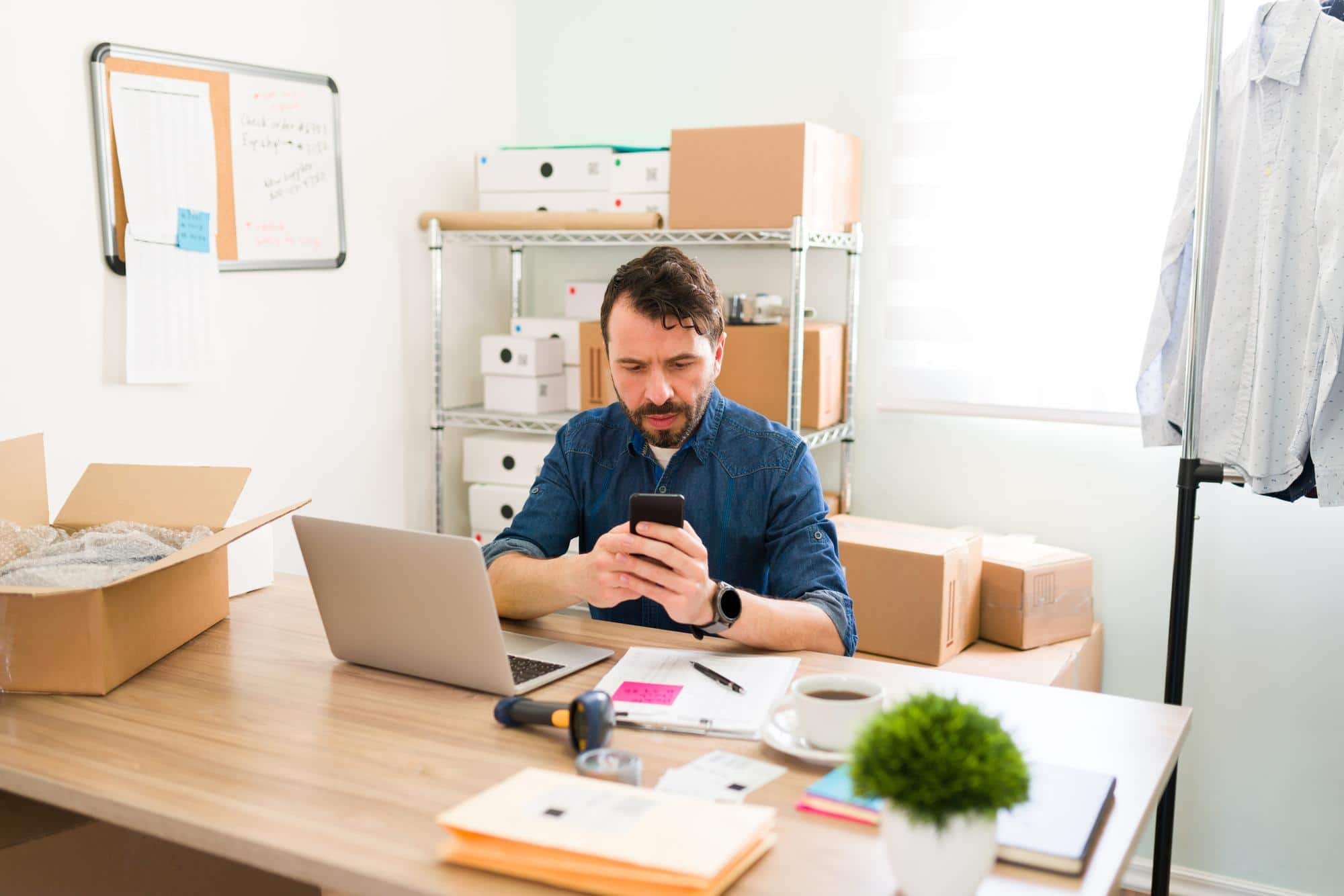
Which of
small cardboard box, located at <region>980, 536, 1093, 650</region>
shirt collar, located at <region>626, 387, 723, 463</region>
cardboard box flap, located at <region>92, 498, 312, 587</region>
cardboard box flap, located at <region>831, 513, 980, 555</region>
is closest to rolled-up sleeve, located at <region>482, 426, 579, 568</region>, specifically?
shirt collar, located at <region>626, 387, 723, 463</region>

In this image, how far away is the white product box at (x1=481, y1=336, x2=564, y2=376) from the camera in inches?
122

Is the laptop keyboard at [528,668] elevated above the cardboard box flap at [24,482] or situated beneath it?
situated beneath

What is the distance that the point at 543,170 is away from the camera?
10.3 ft

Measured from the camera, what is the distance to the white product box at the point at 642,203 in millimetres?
2959

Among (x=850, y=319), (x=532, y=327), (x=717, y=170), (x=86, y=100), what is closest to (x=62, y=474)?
(x=86, y=100)

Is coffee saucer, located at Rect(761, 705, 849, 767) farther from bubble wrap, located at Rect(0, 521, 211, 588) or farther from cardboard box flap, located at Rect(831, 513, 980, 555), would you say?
cardboard box flap, located at Rect(831, 513, 980, 555)

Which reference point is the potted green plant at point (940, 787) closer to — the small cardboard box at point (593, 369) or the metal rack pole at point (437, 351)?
the small cardboard box at point (593, 369)

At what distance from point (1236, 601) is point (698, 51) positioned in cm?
196

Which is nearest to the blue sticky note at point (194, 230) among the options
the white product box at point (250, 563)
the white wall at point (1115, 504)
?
the white product box at point (250, 563)

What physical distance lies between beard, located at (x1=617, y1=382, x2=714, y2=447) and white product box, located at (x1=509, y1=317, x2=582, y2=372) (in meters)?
1.21

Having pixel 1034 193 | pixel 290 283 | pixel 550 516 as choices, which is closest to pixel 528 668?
pixel 550 516

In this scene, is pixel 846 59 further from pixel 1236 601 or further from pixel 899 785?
pixel 899 785

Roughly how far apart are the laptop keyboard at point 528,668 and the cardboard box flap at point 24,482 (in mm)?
809

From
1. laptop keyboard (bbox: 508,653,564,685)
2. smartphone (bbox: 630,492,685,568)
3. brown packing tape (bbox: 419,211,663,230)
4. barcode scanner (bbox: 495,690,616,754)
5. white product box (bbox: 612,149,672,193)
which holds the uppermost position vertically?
white product box (bbox: 612,149,672,193)
